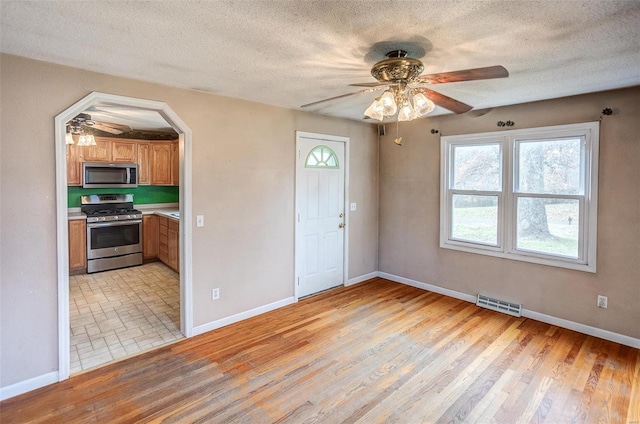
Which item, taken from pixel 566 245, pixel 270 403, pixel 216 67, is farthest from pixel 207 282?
pixel 566 245

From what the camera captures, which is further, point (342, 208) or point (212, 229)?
point (342, 208)

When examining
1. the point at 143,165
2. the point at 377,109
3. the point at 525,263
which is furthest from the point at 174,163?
the point at 525,263

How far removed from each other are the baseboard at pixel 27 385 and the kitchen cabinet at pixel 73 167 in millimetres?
3796

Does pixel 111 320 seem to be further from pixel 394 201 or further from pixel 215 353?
pixel 394 201

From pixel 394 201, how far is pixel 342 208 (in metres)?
0.83

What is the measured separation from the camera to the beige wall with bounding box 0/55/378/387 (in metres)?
2.35

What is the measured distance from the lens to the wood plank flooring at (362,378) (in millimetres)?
2215

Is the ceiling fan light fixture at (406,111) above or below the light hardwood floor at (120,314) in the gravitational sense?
above

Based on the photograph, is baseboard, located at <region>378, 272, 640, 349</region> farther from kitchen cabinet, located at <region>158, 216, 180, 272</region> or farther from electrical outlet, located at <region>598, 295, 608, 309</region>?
kitchen cabinet, located at <region>158, 216, 180, 272</region>

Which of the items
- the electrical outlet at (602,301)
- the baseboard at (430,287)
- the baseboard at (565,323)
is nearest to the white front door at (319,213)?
the baseboard at (430,287)

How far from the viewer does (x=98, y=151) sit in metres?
5.52

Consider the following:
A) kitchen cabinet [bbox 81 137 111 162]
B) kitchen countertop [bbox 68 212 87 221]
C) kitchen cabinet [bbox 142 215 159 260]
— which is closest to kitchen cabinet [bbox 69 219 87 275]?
kitchen countertop [bbox 68 212 87 221]

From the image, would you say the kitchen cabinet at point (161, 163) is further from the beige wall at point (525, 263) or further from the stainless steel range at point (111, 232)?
the beige wall at point (525, 263)

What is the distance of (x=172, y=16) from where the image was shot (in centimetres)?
172
